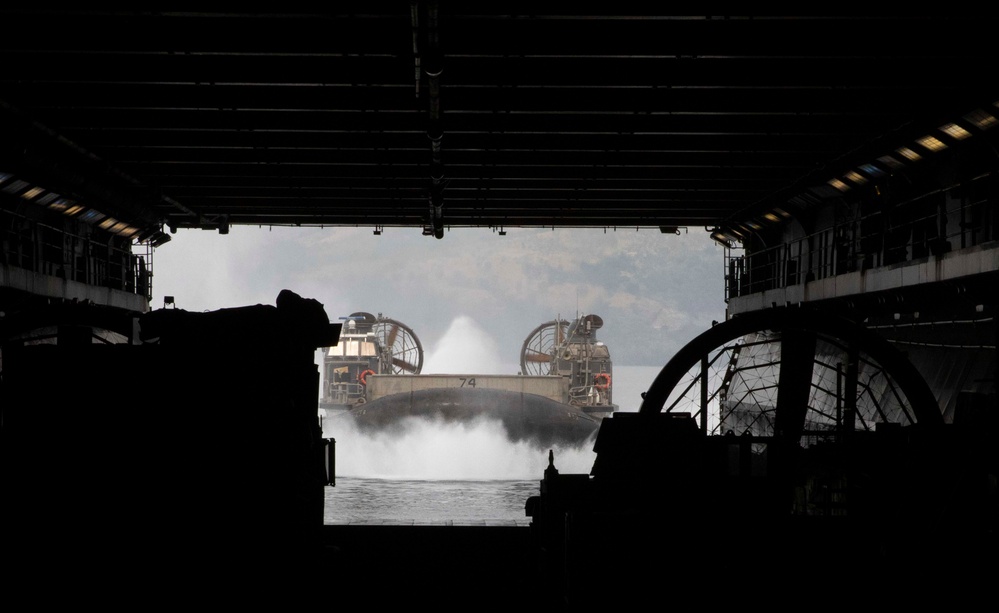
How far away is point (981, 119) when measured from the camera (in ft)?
54.3

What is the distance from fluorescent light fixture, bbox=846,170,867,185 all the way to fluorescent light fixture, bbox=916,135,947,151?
323 cm

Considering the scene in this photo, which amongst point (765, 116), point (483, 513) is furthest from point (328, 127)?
point (483, 513)

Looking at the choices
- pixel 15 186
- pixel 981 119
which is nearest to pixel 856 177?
pixel 981 119

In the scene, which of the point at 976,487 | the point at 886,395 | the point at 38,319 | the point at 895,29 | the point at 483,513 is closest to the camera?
the point at 976,487

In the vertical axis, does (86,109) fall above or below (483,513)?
above

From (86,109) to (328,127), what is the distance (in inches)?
156

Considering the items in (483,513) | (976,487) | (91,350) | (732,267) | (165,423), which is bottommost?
(483,513)

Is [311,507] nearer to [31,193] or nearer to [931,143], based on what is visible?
[931,143]

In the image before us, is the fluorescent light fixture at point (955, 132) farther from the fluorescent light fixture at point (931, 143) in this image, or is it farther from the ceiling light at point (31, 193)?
the ceiling light at point (31, 193)

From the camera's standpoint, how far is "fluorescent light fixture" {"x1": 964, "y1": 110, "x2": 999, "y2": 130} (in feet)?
53.7

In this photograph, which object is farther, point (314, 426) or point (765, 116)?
point (765, 116)

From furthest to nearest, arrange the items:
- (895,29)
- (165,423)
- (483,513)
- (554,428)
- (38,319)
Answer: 1. (554,428)
2. (483,513)
3. (895,29)
4. (38,319)
5. (165,423)

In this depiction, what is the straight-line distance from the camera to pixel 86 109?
16531 mm

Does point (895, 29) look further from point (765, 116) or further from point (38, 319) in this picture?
point (38, 319)
